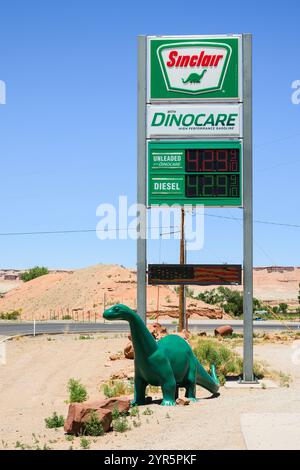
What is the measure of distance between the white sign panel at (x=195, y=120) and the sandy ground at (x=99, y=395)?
6.74 metres

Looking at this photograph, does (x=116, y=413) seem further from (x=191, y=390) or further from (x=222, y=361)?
(x=222, y=361)

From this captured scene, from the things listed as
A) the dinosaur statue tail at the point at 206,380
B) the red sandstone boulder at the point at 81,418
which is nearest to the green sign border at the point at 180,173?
the dinosaur statue tail at the point at 206,380

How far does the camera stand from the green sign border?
1830cm

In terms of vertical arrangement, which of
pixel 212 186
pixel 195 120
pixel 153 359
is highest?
pixel 195 120

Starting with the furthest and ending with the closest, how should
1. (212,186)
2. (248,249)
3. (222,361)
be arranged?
(222,361), (248,249), (212,186)

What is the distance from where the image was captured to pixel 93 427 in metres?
11.4

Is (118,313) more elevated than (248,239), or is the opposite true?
(248,239)

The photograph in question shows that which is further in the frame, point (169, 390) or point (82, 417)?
point (169, 390)

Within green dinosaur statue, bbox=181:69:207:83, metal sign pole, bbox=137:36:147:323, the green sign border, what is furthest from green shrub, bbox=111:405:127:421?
green dinosaur statue, bbox=181:69:207:83

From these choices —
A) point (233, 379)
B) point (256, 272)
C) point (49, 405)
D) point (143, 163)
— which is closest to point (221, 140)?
point (143, 163)

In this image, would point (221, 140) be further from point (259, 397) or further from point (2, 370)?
point (2, 370)

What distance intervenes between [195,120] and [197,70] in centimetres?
136

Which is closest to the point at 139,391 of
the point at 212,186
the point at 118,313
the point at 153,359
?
the point at 153,359

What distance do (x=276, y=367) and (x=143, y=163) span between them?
8.55 m
